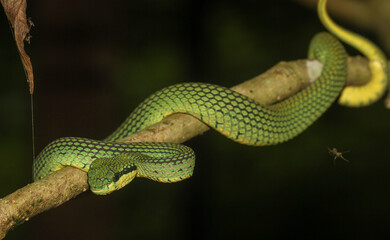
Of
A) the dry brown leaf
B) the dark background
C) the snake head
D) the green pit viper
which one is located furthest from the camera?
the dark background

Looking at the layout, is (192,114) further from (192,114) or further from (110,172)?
(110,172)

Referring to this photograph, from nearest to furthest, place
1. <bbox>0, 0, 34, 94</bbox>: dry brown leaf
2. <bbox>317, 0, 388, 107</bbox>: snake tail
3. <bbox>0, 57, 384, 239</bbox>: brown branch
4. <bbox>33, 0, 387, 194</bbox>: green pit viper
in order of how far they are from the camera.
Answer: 1. <bbox>0, 0, 34, 94</bbox>: dry brown leaf
2. <bbox>0, 57, 384, 239</bbox>: brown branch
3. <bbox>33, 0, 387, 194</bbox>: green pit viper
4. <bbox>317, 0, 388, 107</bbox>: snake tail

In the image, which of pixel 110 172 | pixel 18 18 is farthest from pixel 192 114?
pixel 18 18

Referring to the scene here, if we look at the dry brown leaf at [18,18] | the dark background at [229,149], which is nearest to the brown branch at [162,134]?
the dry brown leaf at [18,18]

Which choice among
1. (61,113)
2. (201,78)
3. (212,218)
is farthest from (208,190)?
(61,113)

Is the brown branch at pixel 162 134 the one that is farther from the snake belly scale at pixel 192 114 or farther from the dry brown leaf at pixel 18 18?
the dry brown leaf at pixel 18 18

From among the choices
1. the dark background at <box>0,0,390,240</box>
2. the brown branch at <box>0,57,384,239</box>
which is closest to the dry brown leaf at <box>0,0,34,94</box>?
the brown branch at <box>0,57,384,239</box>

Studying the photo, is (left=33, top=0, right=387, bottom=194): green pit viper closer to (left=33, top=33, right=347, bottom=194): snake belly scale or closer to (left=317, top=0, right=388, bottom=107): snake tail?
(left=33, top=33, right=347, bottom=194): snake belly scale

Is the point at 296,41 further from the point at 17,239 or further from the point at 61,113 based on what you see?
the point at 17,239
